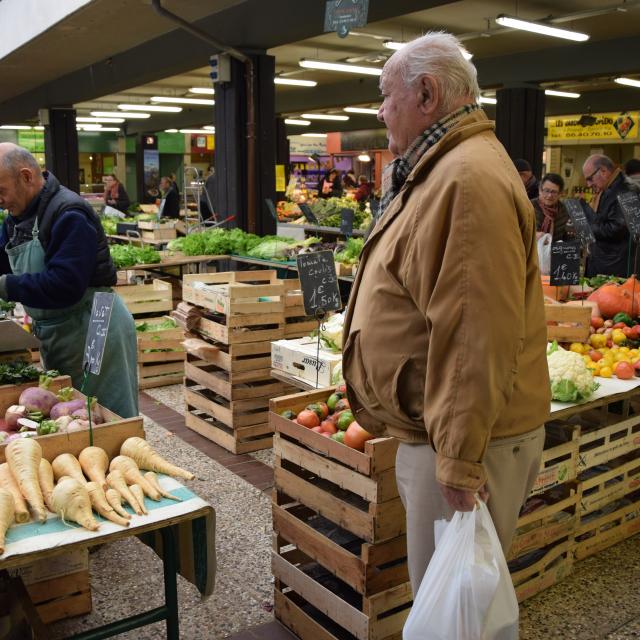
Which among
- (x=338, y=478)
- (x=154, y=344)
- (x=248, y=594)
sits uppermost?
(x=338, y=478)

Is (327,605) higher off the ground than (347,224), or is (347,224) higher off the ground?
(347,224)

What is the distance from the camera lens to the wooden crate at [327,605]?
9.27 feet

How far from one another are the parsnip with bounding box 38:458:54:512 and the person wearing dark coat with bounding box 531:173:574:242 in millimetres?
5244

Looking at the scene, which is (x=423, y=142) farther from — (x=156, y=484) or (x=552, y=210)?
(x=552, y=210)

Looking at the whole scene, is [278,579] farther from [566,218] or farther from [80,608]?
[566,218]

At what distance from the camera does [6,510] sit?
2.31 meters

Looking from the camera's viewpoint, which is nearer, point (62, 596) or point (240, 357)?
point (62, 596)

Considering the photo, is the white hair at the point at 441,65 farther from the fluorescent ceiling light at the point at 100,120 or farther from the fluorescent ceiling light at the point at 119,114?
the fluorescent ceiling light at the point at 100,120

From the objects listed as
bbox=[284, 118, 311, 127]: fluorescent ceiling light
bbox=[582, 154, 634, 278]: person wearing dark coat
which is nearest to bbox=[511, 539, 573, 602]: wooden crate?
bbox=[582, 154, 634, 278]: person wearing dark coat

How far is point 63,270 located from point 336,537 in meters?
1.81

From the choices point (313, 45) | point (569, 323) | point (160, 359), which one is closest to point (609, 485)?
point (569, 323)

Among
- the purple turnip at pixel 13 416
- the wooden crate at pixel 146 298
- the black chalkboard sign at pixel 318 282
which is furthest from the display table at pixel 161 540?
the wooden crate at pixel 146 298

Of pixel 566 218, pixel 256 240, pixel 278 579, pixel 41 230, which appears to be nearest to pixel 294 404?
pixel 278 579

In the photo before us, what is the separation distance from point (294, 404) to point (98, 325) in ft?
3.12
